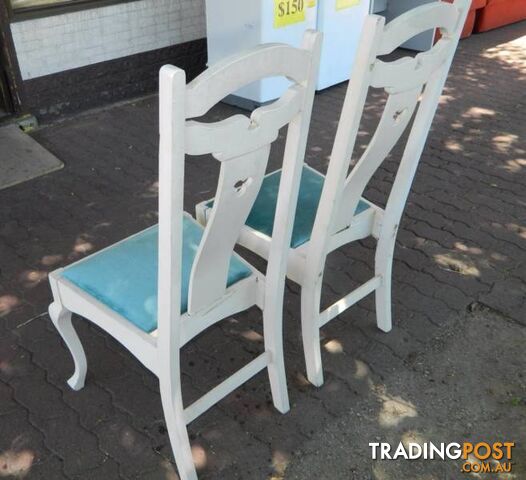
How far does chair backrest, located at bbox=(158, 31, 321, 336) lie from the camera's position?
1358 millimetres

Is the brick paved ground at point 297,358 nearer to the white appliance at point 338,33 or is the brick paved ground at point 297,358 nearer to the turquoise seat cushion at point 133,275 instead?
the turquoise seat cushion at point 133,275

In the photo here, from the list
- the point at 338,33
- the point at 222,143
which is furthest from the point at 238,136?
the point at 338,33

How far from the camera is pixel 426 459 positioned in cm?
219

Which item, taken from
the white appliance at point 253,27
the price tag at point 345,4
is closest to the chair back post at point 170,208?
the white appliance at point 253,27

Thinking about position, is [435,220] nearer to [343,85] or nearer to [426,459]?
[426,459]

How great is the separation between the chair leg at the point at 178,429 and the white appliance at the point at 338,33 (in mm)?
4022

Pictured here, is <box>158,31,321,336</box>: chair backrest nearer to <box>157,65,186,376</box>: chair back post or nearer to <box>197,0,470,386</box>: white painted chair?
<box>157,65,186,376</box>: chair back post

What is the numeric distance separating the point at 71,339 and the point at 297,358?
1.00 metres

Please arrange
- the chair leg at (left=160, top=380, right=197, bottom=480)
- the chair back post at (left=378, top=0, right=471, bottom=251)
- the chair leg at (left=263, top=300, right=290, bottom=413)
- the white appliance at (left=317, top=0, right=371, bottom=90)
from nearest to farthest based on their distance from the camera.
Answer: the chair leg at (left=160, top=380, right=197, bottom=480) < the chair back post at (left=378, top=0, right=471, bottom=251) < the chair leg at (left=263, top=300, right=290, bottom=413) < the white appliance at (left=317, top=0, right=371, bottom=90)

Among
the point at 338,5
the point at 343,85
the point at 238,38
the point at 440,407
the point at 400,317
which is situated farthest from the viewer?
the point at 343,85

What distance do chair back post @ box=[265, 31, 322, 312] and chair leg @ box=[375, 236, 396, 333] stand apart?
2.16 ft

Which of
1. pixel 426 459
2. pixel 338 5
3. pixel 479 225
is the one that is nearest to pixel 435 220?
pixel 479 225

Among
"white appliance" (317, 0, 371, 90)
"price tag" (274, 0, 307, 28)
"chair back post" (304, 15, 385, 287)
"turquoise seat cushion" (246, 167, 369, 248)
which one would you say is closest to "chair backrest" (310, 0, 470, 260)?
"chair back post" (304, 15, 385, 287)

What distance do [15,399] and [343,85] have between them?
4556mm
